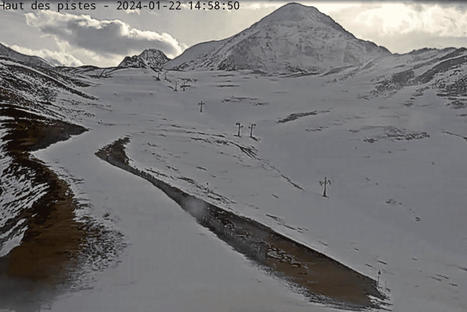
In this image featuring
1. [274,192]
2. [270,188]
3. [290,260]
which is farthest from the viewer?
[270,188]

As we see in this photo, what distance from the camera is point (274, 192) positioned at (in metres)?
41.2

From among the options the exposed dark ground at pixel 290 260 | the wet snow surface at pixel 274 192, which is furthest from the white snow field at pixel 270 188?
the exposed dark ground at pixel 290 260

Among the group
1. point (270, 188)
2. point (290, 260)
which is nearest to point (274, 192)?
point (270, 188)

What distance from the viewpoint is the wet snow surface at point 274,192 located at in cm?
1470

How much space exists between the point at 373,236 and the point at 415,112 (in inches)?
2482

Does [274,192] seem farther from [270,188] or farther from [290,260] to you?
[290,260]

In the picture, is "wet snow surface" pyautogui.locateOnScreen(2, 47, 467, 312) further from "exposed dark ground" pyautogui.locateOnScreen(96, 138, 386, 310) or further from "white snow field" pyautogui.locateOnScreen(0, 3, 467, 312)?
"exposed dark ground" pyautogui.locateOnScreen(96, 138, 386, 310)

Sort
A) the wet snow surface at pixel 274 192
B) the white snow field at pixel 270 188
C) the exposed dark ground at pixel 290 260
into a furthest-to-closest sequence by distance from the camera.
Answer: the exposed dark ground at pixel 290 260
the white snow field at pixel 270 188
the wet snow surface at pixel 274 192

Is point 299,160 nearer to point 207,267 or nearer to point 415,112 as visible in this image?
point 415,112

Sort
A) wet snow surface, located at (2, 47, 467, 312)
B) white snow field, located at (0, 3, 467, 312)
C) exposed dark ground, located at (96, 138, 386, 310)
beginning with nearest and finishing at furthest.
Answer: wet snow surface, located at (2, 47, 467, 312) < white snow field, located at (0, 3, 467, 312) < exposed dark ground, located at (96, 138, 386, 310)

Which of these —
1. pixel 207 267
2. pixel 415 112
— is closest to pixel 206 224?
pixel 207 267

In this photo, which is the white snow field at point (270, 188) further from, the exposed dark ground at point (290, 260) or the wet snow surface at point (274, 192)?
the exposed dark ground at point (290, 260)

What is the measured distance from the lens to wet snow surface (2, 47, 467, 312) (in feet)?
48.2

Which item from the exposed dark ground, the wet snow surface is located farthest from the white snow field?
the exposed dark ground
